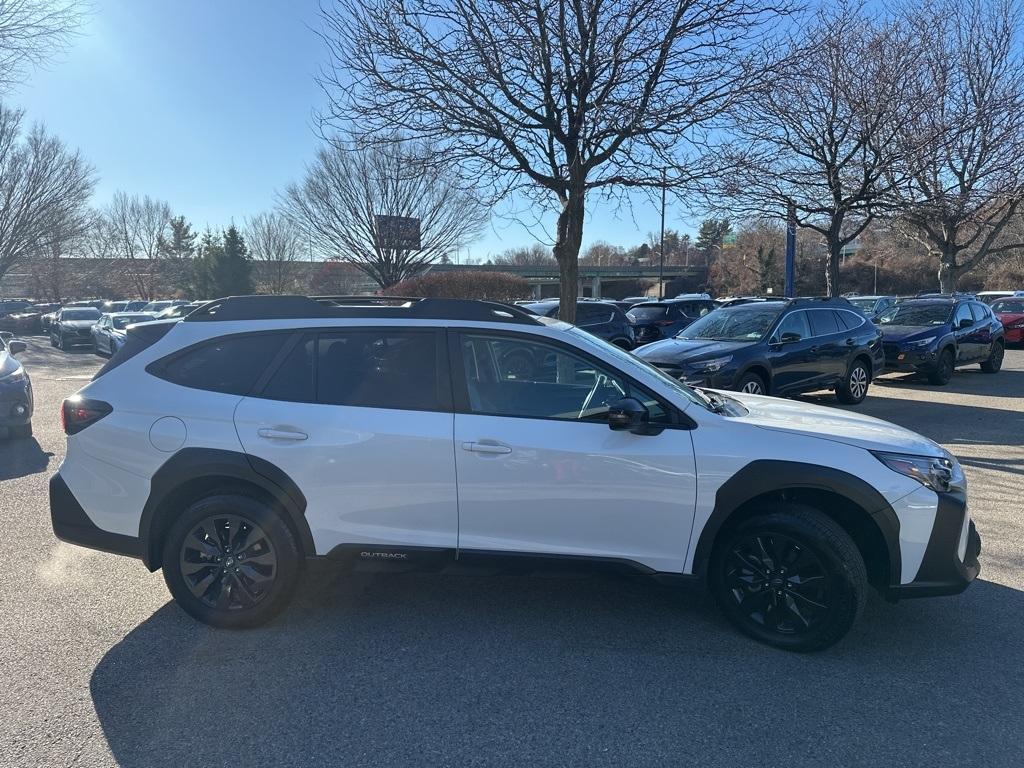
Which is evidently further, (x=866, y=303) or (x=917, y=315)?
(x=866, y=303)

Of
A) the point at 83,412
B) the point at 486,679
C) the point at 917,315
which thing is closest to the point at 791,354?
the point at 917,315

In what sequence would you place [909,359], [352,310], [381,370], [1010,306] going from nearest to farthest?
[381,370]
[352,310]
[909,359]
[1010,306]

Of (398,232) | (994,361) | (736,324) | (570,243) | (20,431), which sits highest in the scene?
(398,232)

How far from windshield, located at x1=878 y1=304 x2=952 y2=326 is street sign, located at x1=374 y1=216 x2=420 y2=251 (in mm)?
22607

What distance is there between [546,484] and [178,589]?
2104 mm

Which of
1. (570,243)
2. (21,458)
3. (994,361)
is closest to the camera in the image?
(21,458)

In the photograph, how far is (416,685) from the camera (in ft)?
10.4

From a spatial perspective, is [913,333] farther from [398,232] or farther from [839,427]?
[398,232]

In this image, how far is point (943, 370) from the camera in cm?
1327

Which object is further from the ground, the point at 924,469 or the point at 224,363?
the point at 224,363

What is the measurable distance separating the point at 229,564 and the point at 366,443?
1041mm

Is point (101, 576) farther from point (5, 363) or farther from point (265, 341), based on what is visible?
point (5, 363)

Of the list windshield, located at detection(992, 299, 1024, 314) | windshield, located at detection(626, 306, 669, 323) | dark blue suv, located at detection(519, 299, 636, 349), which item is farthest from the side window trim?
windshield, located at detection(992, 299, 1024, 314)

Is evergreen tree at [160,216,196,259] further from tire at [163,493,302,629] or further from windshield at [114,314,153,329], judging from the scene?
tire at [163,493,302,629]
